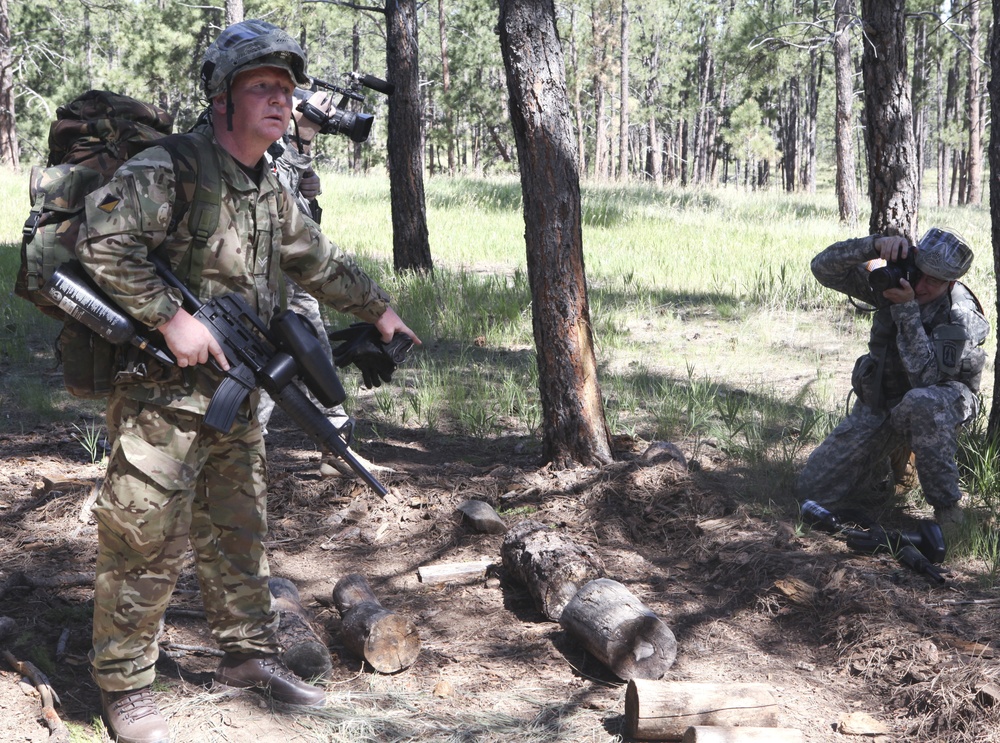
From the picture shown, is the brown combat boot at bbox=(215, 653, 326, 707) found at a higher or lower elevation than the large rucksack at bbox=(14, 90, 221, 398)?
lower

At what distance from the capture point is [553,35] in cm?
423

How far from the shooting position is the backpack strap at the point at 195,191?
231cm

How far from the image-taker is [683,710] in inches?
103

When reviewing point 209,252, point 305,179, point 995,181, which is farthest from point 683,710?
point 995,181

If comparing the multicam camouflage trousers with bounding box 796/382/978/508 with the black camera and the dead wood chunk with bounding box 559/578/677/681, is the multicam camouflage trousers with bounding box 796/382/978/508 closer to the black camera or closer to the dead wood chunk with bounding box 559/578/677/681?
the black camera

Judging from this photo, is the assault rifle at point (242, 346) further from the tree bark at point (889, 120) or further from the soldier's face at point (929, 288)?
the tree bark at point (889, 120)

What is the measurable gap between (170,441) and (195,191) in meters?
0.65

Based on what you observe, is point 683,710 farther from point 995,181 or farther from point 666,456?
point 995,181

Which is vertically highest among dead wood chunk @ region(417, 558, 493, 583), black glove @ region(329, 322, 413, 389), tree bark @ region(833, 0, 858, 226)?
tree bark @ region(833, 0, 858, 226)

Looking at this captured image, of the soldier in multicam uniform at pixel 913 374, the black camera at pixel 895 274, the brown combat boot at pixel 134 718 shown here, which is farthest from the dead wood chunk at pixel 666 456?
the brown combat boot at pixel 134 718

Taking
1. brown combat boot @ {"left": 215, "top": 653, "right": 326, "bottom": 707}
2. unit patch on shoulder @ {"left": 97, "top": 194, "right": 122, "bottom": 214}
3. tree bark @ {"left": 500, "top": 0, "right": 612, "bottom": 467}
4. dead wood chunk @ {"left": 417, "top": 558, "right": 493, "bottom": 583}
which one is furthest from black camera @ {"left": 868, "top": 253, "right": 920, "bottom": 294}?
unit patch on shoulder @ {"left": 97, "top": 194, "right": 122, "bottom": 214}

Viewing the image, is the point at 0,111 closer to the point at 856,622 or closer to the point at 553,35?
the point at 553,35

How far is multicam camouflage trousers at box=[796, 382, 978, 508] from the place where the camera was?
3812 millimetres

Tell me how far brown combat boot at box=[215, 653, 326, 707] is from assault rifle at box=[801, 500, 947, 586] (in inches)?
90.8
